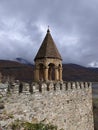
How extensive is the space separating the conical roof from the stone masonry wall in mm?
2546

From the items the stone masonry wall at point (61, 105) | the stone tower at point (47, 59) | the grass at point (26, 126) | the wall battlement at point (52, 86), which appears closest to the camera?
the grass at point (26, 126)

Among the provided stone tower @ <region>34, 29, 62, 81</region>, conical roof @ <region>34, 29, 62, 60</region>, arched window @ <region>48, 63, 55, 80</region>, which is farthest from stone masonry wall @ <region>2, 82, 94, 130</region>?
conical roof @ <region>34, 29, 62, 60</region>

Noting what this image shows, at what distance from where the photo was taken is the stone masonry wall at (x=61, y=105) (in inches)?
428

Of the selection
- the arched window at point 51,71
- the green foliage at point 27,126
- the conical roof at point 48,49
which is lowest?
the green foliage at point 27,126

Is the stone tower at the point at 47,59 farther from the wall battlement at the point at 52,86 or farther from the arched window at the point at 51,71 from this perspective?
the wall battlement at the point at 52,86

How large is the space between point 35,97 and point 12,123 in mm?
1965

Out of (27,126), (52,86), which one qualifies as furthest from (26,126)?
(52,86)

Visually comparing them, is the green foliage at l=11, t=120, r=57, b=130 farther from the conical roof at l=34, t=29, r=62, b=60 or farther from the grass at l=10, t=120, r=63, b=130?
the conical roof at l=34, t=29, r=62, b=60

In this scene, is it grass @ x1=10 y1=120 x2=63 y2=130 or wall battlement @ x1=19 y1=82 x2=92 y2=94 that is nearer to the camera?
grass @ x1=10 y1=120 x2=63 y2=130

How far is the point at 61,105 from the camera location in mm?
14039

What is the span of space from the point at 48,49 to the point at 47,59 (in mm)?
745

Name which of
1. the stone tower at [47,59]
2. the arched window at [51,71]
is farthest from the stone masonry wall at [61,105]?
the arched window at [51,71]

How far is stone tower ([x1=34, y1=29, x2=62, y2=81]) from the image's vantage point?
1805cm

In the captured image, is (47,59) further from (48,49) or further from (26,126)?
(26,126)
